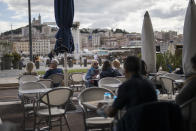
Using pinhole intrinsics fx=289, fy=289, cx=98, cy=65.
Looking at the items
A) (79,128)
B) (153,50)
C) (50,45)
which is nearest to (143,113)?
(79,128)

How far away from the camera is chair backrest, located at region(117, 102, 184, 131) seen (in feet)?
7.29

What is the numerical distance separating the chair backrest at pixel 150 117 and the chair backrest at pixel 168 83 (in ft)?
10.4

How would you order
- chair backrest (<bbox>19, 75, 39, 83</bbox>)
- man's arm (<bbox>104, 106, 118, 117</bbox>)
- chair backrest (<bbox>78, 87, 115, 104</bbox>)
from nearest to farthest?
man's arm (<bbox>104, 106, 118, 117</bbox>) → chair backrest (<bbox>78, 87, 115, 104</bbox>) → chair backrest (<bbox>19, 75, 39, 83</bbox>)

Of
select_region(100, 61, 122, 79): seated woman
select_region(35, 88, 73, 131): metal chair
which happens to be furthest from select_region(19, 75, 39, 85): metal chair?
select_region(35, 88, 73, 131): metal chair

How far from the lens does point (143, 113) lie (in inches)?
87.4

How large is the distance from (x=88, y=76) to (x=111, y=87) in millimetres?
1994

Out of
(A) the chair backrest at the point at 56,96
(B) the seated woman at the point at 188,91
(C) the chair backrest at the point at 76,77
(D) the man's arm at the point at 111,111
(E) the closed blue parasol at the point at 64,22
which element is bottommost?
(C) the chair backrest at the point at 76,77

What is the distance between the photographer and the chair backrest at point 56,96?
441 cm

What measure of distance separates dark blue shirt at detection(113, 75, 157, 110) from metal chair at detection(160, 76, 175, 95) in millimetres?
3016

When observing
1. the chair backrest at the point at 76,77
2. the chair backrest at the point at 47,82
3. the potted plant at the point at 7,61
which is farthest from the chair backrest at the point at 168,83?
the potted plant at the point at 7,61

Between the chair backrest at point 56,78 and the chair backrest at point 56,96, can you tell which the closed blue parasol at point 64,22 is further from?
the chair backrest at point 56,96

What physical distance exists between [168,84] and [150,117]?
11.8ft

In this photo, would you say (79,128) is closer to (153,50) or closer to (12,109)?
(12,109)

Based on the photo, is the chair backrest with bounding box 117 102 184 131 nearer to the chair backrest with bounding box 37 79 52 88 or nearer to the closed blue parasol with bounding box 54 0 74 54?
the chair backrest with bounding box 37 79 52 88
